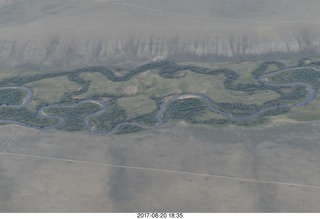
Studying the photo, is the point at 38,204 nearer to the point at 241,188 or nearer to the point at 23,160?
the point at 23,160

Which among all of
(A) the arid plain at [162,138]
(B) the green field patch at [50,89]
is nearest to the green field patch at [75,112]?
(A) the arid plain at [162,138]

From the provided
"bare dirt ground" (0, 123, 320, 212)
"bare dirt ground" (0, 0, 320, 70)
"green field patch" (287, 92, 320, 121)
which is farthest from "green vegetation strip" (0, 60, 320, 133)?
"bare dirt ground" (0, 0, 320, 70)

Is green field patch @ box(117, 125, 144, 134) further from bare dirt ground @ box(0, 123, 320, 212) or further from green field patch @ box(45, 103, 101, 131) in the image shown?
green field patch @ box(45, 103, 101, 131)

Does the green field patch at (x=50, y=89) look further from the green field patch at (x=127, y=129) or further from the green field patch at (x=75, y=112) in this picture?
the green field patch at (x=127, y=129)

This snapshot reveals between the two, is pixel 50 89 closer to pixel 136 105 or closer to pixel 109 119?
pixel 109 119

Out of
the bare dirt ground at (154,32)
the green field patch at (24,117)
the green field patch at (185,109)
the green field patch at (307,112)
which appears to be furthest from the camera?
the bare dirt ground at (154,32)

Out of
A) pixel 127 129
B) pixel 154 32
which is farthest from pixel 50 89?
pixel 154 32

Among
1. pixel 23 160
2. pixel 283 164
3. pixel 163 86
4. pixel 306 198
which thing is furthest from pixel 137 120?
pixel 306 198
